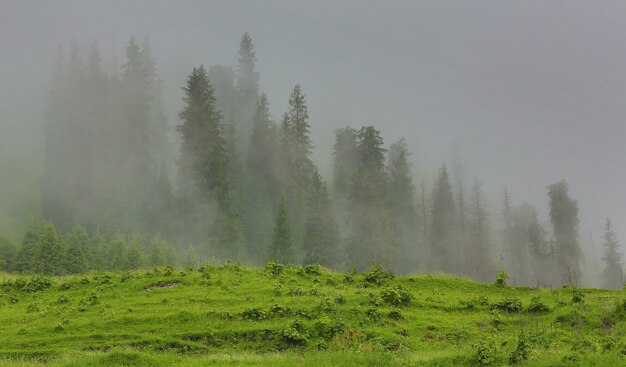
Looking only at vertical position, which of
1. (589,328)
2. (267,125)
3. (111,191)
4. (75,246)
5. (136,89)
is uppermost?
(136,89)

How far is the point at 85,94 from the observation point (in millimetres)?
90625

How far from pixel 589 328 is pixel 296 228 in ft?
192

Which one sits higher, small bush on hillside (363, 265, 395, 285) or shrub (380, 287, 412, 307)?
small bush on hillside (363, 265, 395, 285)

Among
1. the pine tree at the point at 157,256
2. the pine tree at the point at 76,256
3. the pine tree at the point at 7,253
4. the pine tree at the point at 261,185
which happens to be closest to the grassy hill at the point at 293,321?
the pine tree at the point at 76,256

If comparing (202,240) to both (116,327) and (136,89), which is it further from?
(116,327)

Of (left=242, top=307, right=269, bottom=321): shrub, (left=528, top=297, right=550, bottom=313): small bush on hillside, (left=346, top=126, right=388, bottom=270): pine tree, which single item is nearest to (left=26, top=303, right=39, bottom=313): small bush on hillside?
(left=242, top=307, right=269, bottom=321): shrub

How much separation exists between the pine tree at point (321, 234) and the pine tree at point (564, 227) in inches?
2036

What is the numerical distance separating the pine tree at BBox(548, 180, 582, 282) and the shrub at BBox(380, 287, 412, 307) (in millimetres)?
81335

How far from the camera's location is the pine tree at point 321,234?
64.1 m

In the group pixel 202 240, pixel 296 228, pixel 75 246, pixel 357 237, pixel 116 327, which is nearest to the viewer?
pixel 116 327

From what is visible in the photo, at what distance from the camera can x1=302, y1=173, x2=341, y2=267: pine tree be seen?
210 ft

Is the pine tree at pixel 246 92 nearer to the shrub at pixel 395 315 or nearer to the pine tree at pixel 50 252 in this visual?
the pine tree at pixel 50 252

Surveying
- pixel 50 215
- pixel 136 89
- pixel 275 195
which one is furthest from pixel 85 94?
pixel 275 195

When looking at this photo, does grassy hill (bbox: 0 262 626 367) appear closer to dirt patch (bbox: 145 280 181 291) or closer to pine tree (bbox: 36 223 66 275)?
dirt patch (bbox: 145 280 181 291)
